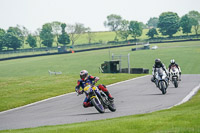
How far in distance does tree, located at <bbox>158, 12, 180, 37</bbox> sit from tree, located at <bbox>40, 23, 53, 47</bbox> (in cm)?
4739

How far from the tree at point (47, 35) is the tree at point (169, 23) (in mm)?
47388

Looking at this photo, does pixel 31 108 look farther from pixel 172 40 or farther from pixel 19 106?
pixel 172 40

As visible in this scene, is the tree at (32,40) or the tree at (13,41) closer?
the tree at (13,41)

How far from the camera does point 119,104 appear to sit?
1830 centimetres

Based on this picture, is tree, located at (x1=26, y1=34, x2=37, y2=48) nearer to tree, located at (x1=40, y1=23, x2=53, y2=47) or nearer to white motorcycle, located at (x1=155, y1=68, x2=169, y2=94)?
tree, located at (x1=40, y1=23, x2=53, y2=47)

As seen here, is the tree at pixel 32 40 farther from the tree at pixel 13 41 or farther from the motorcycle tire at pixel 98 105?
the motorcycle tire at pixel 98 105

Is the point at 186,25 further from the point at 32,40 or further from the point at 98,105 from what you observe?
the point at 98,105

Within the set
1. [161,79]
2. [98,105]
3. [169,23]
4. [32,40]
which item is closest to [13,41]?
[32,40]

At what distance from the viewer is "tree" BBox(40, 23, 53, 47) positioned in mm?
178000

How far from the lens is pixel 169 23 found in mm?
187125

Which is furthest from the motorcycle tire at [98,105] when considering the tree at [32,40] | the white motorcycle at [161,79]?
the tree at [32,40]

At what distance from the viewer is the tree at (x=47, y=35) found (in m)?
178

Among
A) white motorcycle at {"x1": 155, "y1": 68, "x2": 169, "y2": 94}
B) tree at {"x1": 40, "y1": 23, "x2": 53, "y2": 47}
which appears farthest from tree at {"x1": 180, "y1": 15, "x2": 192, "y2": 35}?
white motorcycle at {"x1": 155, "y1": 68, "x2": 169, "y2": 94}

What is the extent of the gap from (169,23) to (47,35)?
53.0 metres
